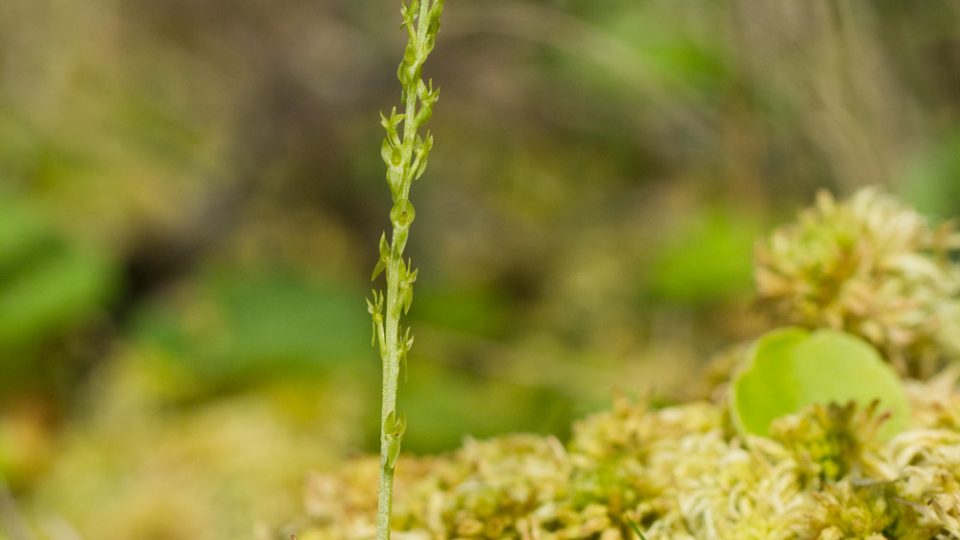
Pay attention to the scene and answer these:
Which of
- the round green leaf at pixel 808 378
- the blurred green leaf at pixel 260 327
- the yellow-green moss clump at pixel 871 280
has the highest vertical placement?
the blurred green leaf at pixel 260 327

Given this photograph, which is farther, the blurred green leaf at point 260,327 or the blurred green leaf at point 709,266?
the blurred green leaf at point 709,266

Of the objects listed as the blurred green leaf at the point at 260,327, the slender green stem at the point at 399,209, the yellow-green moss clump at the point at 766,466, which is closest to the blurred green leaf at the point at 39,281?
the blurred green leaf at the point at 260,327

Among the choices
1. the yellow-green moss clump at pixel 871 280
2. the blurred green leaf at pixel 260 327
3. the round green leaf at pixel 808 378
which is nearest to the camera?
the round green leaf at pixel 808 378

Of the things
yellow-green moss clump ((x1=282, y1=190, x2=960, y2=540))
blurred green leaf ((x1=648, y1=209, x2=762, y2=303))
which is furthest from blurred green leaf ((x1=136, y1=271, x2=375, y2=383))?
yellow-green moss clump ((x1=282, y1=190, x2=960, y2=540))

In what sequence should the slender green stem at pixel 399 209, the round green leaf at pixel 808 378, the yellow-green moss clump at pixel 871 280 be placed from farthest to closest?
1. the yellow-green moss clump at pixel 871 280
2. the round green leaf at pixel 808 378
3. the slender green stem at pixel 399 209

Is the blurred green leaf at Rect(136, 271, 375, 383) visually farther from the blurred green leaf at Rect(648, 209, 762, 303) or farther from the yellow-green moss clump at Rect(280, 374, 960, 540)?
the yellow-green moss clump at Rect(280, 374, 960, 540)

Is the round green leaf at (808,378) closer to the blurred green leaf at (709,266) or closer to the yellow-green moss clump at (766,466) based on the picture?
the yellow-green moss clump at (766,466)

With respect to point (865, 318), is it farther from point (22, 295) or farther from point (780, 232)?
point (22, 295)
